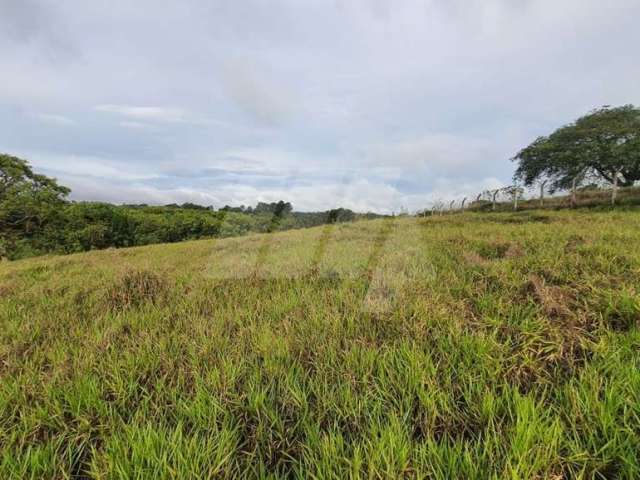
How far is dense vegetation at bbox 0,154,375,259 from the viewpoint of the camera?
85.8 feet

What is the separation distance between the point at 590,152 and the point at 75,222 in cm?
5390

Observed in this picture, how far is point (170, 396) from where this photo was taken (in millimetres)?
1932

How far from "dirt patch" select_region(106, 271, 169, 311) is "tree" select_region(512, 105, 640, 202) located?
28.4 m

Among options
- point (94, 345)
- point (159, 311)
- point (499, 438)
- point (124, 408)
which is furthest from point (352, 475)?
point (159, 311)

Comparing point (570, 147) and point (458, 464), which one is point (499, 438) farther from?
point (570, 147)

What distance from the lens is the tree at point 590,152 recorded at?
2089 cm

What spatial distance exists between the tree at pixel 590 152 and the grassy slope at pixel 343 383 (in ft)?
85.5

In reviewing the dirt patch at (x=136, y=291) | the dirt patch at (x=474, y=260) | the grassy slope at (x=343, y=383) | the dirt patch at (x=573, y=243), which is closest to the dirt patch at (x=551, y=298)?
the grassy slope at (x=343, y=383)

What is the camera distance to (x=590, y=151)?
2217 centimetres

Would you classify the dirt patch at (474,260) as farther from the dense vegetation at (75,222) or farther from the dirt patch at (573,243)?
the dense vegetation at (75,222)

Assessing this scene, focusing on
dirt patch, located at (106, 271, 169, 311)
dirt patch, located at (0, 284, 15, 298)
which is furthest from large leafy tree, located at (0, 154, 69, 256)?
dirt patch, located at (106, 271, 169, 311)

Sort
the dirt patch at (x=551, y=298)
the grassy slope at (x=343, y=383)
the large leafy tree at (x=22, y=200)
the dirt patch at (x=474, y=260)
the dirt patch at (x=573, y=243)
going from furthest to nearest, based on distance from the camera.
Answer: the large leafy tree at (x=22, y=200)
the dirt patch at (x=573, y=243)
the dirt patch at (x=474, y=260)
the dirt patch at (x=551, y=298)
the grassy slope at (x=343, y=383)

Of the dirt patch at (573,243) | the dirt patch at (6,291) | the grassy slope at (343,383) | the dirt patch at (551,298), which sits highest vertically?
the dirt patch at (573,243)

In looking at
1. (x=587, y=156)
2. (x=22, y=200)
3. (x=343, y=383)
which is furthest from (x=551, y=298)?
(x=22, y=200)
